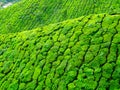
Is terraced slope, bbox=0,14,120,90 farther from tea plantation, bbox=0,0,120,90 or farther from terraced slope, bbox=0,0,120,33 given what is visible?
terraced slope, bbox=0,0,120,33

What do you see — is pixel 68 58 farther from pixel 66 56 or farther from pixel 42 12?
pixel 42 12

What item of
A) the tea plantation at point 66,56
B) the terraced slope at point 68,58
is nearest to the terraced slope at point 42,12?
the tea plantation at point 66,56

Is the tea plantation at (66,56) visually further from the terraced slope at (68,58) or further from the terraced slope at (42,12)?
→ the terraced slope at (42,12)

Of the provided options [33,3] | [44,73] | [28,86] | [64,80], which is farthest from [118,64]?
[33,3]

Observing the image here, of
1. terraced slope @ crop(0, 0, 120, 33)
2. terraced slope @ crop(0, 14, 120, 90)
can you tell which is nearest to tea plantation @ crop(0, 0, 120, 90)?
terraced slope @ crop(0, 14, 120, 90)

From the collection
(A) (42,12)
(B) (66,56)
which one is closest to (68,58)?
(B) (66,56)

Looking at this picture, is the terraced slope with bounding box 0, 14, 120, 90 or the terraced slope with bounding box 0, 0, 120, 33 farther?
the terraced slope with bounding box 0, 0, 120, 33
